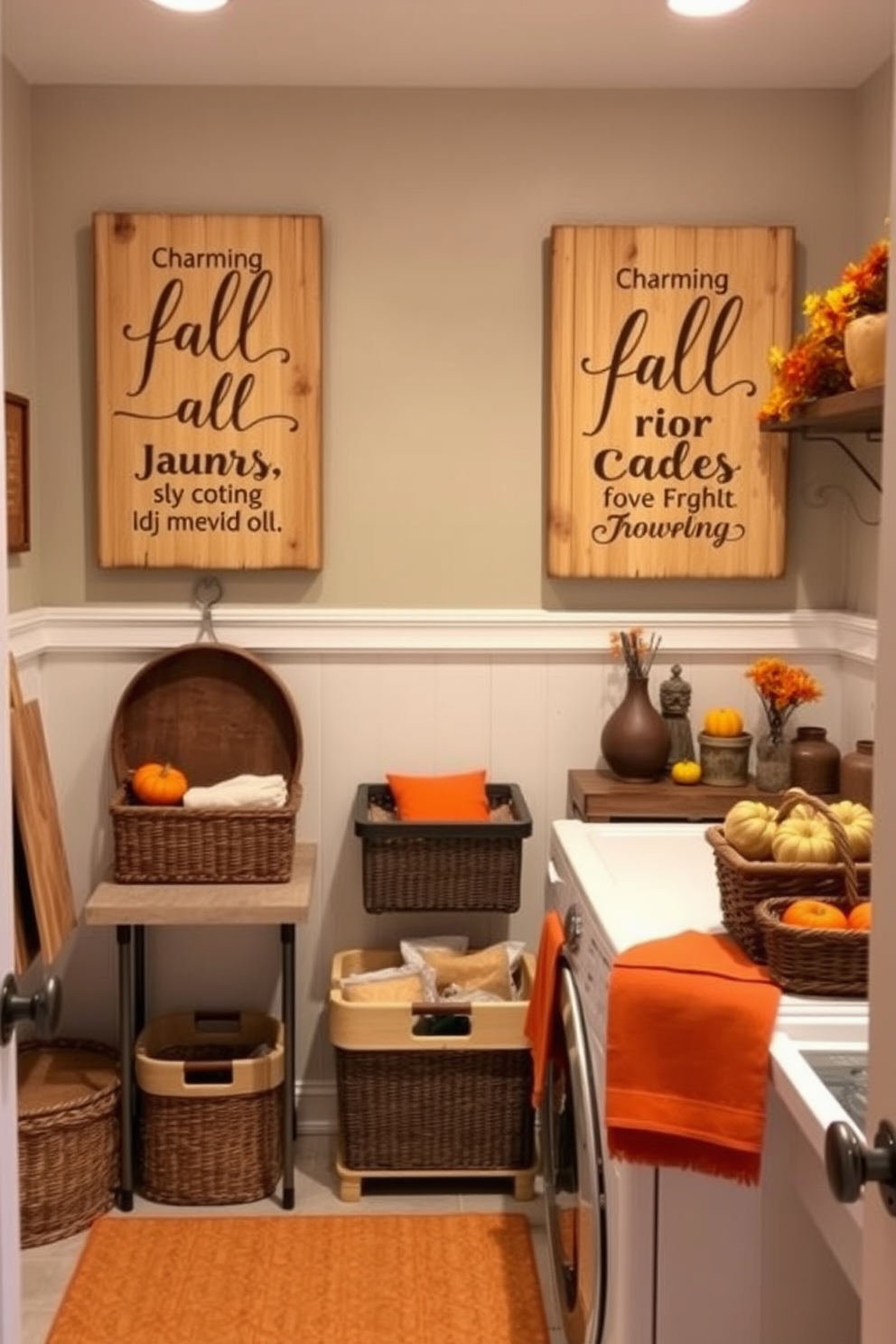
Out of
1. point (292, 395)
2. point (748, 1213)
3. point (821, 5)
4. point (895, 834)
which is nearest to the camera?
point (895, 834)

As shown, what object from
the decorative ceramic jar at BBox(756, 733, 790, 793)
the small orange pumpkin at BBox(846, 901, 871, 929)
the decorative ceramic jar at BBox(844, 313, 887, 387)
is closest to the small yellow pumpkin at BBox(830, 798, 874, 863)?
Result: the small orange pumpkin at BBox(846, 901, 871, 929)

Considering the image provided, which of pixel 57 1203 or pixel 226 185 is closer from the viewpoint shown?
pixel 57 1203

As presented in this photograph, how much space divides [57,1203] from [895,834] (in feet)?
7.65

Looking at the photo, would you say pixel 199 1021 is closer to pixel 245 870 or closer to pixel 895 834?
pixel 245 870

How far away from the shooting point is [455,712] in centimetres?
330

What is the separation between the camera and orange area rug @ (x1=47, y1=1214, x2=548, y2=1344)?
8.53 ft

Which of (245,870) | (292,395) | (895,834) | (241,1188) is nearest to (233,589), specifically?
(292,395)

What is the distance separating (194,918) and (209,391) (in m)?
1.12

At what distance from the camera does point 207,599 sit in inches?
128

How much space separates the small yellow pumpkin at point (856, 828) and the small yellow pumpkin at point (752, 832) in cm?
9

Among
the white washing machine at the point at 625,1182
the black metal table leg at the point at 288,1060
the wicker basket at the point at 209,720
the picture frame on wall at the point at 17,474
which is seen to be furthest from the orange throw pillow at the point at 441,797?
the picture frame on wall at the point at 17,474

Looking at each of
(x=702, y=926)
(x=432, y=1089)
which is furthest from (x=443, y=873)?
(x=702, y=926)

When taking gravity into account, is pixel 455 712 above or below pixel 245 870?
above

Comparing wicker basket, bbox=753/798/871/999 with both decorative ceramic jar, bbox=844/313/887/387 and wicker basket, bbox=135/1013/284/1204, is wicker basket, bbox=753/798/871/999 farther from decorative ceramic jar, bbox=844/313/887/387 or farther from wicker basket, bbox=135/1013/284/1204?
wicker basket, bbox=135/1013/284/1204
